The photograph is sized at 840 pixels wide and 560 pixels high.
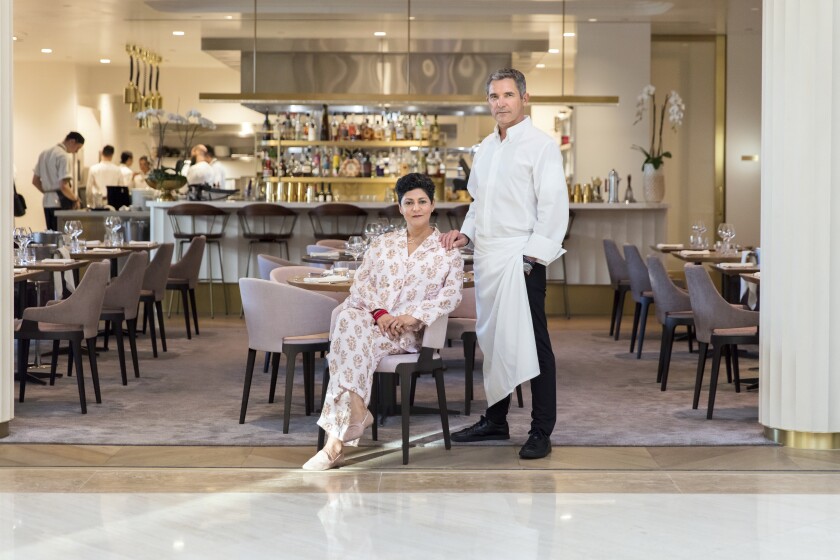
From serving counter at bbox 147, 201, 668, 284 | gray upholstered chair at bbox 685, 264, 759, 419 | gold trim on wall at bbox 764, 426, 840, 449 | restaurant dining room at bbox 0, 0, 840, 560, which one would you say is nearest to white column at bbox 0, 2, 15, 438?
restaurant dining room at bbox 0, 0, 840, 560

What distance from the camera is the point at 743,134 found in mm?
14969

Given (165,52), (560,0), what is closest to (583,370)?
(560,0)

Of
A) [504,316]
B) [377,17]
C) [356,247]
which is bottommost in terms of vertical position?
[504,316]

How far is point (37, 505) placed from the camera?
Answer: 441 cm

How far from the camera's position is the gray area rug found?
18.7 feet

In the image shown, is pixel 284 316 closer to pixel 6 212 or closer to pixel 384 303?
pixel 384 303

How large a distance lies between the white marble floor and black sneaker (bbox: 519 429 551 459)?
62 cm

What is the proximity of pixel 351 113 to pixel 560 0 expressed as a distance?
2864 mm

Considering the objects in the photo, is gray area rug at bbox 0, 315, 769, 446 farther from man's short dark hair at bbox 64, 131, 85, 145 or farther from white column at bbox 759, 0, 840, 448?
man's short dark hair at bbox 64, 131, 85, 145

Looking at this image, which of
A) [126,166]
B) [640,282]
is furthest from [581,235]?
[126,166]

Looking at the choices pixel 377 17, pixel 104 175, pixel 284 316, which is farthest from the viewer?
pixel 104 175

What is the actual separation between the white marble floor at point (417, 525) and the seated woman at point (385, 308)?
1.71 feet

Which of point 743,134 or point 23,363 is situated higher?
point 743,134

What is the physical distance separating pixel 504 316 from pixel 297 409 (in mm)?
1739
